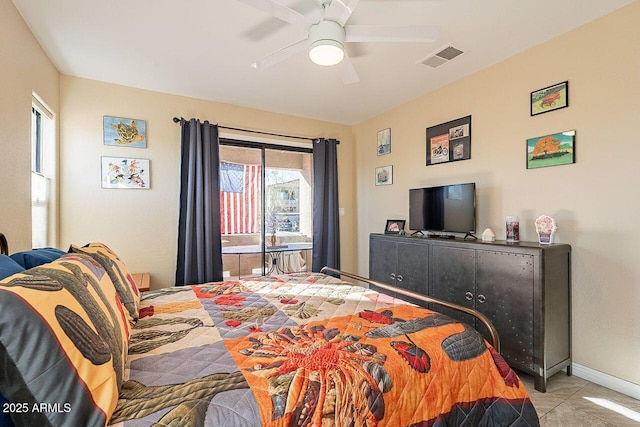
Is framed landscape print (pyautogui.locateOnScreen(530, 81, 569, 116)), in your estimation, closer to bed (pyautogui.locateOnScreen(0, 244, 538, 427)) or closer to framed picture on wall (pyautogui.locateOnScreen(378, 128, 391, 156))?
framed picture on wall (pyautogui.locateOnScreen(378, 128, 391, 156))

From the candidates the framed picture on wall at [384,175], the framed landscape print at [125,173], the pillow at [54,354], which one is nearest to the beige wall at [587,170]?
the framed picture on wall at [384,175]

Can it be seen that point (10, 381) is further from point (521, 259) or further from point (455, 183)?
point (455, 183)

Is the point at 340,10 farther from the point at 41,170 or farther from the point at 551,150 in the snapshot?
the point at 41,170

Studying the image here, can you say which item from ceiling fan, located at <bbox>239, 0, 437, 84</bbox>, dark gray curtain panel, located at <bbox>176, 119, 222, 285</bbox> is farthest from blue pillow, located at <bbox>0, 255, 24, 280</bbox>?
dark gray curtain panel, located at <bbox>176, 119, 222, 285</bbox>

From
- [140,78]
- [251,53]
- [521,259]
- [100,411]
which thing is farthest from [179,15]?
[521,259]

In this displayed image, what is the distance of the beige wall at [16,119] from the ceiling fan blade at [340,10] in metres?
2.11

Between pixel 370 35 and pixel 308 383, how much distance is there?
1.93 m

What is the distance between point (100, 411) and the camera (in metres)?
0.81

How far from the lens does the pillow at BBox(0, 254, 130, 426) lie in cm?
74

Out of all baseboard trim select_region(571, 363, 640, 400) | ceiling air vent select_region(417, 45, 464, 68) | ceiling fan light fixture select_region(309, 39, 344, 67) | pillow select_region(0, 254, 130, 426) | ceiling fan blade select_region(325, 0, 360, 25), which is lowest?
baseboard trim select_region(571, 363, 640, 400)

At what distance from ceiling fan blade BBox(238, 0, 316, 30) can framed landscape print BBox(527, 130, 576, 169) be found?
7.00ft

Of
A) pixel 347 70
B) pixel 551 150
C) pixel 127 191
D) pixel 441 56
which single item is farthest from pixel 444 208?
pixel 127 191

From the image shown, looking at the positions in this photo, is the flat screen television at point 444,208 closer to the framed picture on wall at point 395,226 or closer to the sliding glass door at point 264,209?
the framed picture on wall at point 395,226

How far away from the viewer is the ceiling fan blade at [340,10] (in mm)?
1639
